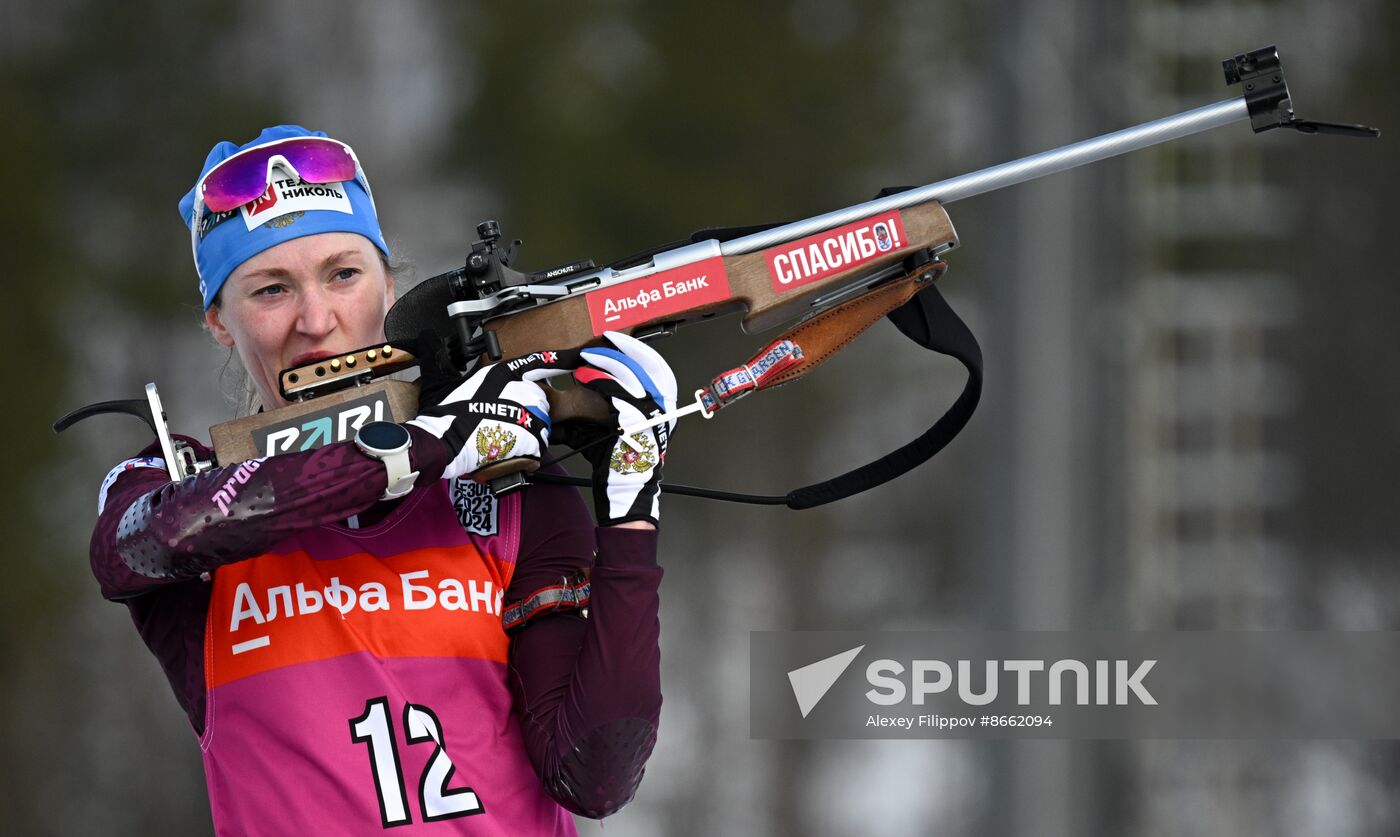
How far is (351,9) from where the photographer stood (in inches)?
110

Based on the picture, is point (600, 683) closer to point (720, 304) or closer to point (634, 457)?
point (634, 457)

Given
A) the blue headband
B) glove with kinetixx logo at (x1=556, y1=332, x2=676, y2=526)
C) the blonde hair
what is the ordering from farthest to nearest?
the blonde hair → the blue headband → glove with kinetixx logo at (x1=556, y1=332, x2=676, y2=526)

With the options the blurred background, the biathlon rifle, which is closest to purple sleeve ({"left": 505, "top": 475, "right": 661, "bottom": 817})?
the biathlon rifle

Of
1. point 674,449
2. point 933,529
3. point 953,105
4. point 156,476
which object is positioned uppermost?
point 953,105

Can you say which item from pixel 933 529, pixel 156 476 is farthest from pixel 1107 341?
pixel 156 476

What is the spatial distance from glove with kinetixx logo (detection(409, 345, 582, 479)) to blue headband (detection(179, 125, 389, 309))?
215 millimetres

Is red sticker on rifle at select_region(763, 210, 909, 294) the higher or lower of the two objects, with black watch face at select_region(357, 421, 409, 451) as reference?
higher

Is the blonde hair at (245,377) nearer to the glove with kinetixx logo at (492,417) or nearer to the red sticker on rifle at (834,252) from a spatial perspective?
the glove with kinetixx logo at (492,417)

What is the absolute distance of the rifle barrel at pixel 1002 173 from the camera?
1.30 metres

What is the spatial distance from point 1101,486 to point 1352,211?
78cm

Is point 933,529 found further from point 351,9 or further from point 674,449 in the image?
point 351,9

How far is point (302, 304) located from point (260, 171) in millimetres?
143

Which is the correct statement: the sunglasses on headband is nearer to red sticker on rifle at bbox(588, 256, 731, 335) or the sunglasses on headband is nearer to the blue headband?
the blue headband

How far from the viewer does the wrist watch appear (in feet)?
3.49
